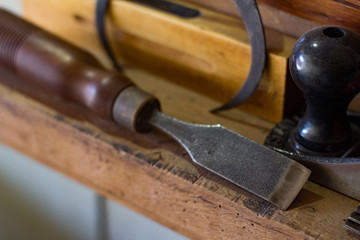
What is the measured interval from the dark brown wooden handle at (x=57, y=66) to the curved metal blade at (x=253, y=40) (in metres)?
0.16

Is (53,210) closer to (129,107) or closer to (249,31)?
(129,107)

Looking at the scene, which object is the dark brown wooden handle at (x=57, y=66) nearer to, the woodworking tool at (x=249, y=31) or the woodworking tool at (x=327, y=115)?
the woodworking tool at (x=249, y=31)

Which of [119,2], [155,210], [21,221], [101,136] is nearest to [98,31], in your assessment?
[119,2]

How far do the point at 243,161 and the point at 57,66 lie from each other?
304 mm

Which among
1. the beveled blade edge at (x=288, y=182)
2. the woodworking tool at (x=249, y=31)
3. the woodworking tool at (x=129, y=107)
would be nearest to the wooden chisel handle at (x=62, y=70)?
the woodworking tool at (x=129, y=107)

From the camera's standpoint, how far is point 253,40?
2.34 ft

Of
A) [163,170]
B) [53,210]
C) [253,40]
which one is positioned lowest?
[53,210]

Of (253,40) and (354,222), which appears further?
(253,40)

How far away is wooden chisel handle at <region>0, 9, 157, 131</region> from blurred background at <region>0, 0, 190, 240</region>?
19cm

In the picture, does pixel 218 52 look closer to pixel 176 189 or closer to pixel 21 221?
pixel 176 189

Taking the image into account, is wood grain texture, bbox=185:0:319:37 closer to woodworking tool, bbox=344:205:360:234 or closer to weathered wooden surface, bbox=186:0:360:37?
weathered wooden surface, bbox=186:0:360:37

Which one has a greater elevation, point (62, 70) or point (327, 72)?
point (327, 72)

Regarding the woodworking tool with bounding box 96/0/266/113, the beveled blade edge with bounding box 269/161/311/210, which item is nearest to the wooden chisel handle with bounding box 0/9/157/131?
the woodworking tool with bounding box 96/0/266/113

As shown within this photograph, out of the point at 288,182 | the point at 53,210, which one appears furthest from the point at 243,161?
the point at 53,210
